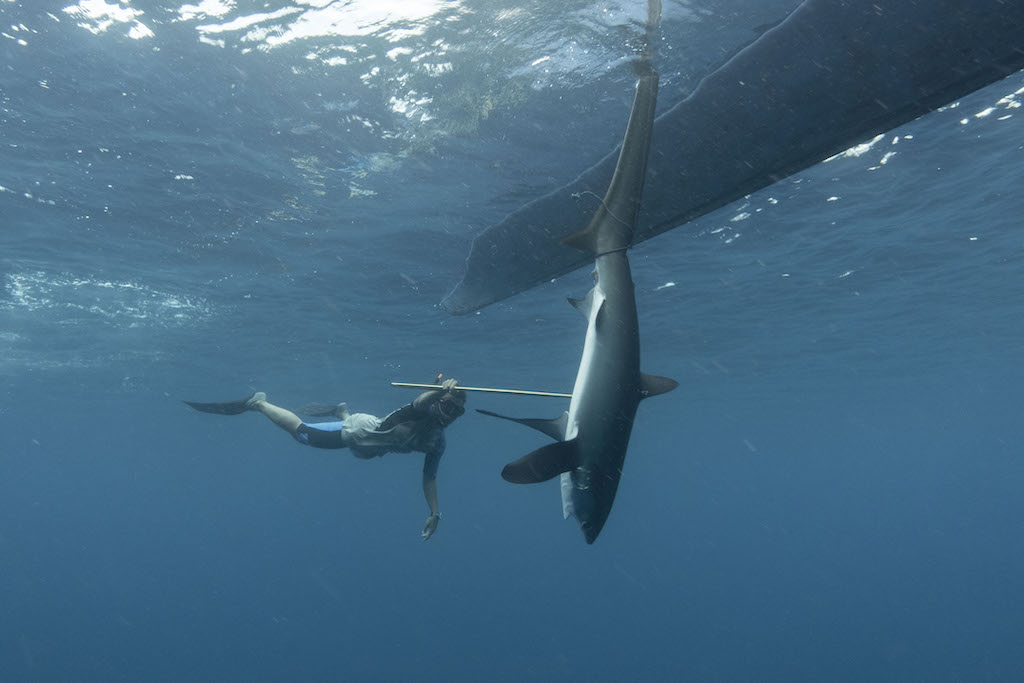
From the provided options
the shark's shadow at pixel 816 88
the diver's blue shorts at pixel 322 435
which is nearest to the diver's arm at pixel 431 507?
the diver's blue shorts at pixel 322 435

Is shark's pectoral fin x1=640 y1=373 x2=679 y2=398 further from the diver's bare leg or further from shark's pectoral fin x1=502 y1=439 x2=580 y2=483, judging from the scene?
the diver's bare leg

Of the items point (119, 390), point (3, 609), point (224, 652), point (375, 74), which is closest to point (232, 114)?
point (375, 74)

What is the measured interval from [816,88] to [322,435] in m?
7.51

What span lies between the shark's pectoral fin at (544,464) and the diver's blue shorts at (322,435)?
19.8 ft

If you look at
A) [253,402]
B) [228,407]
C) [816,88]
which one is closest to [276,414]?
[253,402]

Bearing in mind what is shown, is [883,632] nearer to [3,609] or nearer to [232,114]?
[232,114]

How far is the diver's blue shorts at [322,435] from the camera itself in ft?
26.7

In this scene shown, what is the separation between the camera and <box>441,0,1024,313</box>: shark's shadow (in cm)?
213

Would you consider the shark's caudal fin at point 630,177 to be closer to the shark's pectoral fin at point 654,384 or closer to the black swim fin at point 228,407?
the shark's pectoral fin at point 654,384

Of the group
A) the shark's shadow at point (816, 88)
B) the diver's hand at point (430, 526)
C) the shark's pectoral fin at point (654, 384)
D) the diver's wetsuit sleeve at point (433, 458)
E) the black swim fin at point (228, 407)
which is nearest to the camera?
the shark's shadow at point (816, 88)

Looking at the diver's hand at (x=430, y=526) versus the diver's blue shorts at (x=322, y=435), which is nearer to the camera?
the diver's hand at (x=430, y=526)

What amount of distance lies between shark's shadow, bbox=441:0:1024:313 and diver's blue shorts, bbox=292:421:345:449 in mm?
6088

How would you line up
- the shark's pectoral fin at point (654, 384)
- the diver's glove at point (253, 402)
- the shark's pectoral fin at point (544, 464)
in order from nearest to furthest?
the shark's pectoral fin at point (544, 464) → the shark's pectoral fin at point (654, 384) → the diver's glove at point (253, 402)

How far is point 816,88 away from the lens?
7.93 ft
